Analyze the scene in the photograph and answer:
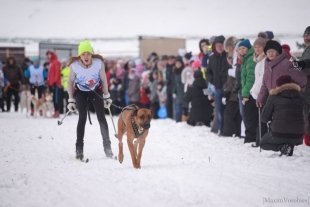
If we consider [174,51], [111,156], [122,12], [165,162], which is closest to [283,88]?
[165,162]

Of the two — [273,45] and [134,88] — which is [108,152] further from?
[134,88]

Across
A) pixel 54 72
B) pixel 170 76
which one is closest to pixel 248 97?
pixel 170 76

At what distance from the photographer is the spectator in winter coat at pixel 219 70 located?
12.9 metres

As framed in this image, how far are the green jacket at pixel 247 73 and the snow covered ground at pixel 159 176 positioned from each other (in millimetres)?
1102

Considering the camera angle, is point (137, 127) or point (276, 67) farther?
point (276, 67)

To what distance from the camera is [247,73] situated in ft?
36.6

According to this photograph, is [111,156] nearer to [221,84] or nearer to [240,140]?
[240,140]

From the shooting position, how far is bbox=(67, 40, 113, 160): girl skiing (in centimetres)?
946

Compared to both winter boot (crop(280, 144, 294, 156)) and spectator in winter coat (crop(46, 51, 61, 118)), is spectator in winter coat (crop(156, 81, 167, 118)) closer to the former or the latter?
spectator in winter coat (crop(46, 51, 61, 118))

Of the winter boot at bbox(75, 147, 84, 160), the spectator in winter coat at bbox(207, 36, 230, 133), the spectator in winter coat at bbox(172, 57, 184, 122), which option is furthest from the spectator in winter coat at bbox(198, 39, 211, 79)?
the winter boot at bbox(75, 147, 84, 160)

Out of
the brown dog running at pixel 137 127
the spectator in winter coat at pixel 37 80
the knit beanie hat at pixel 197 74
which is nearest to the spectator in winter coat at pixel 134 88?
the spectator in winter coat at pixel 37 80

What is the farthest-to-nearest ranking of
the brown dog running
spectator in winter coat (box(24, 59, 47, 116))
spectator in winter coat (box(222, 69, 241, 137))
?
spectator in winter coat (box(24, 59, 47, 116))
spectator in winter coat (box(222, 69, 241, 137))
the brown dog running

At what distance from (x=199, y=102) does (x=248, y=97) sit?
3841 mm

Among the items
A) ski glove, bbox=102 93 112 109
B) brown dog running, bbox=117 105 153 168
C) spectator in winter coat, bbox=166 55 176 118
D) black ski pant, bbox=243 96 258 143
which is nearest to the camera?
brown dog running, bbox=117 105 153 168
